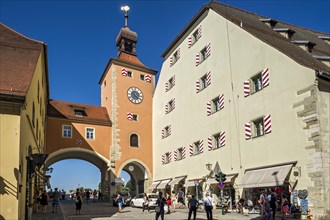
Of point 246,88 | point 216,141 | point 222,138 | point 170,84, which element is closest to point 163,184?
point 170,84

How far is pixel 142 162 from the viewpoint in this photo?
40.8m

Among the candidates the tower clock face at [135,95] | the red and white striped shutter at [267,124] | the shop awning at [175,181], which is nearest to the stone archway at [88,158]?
the tower clock face at [135,95]

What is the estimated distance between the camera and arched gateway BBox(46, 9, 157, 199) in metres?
38.4

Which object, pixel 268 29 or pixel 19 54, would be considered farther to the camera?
pixel 268 29

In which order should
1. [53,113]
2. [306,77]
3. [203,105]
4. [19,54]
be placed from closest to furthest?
[19,54]
[306,77]
[203,105]
[53,113]

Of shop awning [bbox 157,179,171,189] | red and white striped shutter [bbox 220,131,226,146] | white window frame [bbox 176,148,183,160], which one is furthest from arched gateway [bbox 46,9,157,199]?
red and white striped shutter [bbox 220,131,226,146]

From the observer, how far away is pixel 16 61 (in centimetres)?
1620

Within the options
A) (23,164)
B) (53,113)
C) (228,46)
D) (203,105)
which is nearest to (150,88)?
(53,113)

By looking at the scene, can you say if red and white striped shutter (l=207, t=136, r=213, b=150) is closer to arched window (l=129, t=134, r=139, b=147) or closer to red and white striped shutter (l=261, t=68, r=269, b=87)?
red and white striped shutter (l=261, t=68, r=269, b=87)

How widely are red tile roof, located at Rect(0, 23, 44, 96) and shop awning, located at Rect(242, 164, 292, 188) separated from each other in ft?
42.9

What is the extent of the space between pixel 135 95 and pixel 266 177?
24615 mm

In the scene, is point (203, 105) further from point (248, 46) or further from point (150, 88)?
point (150, 88)

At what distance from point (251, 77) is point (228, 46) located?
13.4 ft

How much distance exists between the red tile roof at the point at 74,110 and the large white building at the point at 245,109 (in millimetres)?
7349
